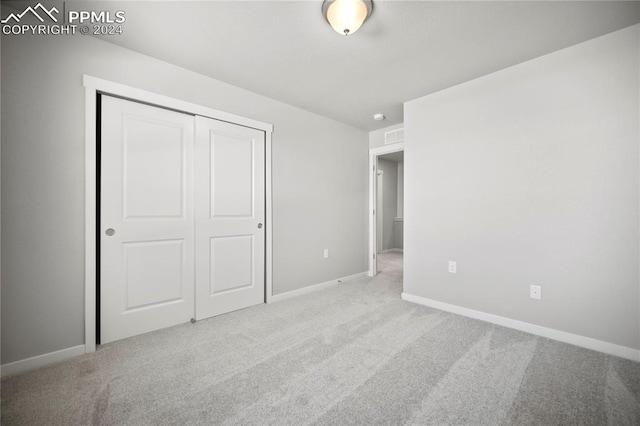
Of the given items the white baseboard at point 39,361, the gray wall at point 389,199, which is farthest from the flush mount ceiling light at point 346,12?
the gray wall at point 389,199

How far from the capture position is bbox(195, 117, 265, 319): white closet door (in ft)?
8.69

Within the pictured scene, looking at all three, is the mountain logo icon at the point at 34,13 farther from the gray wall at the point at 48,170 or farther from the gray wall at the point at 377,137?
the gray wall at the point at 377,137

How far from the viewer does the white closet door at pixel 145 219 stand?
2.15 m

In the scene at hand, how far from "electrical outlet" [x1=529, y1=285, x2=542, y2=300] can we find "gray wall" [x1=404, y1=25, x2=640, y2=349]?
0.03 metres

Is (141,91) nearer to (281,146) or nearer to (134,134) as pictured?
(134,134)

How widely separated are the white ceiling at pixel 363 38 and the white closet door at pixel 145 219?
0.64m

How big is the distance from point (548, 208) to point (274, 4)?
2600 mm

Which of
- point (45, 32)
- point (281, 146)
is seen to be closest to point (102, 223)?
point (45, 32)

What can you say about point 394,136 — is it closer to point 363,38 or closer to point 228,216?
point 363,38

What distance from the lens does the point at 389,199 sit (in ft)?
23.9

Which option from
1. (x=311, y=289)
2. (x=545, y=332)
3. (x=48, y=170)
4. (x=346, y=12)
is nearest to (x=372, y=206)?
(x=311, y=289)

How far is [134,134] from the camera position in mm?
2262

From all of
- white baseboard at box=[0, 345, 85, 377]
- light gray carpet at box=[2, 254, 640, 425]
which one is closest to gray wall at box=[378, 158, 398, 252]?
light gray carpet at box=[2, 254, 640, 425]

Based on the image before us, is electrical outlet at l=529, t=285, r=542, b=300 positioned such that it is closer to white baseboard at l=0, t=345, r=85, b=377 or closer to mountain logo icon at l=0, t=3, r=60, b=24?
white baseboard at l=0, t=345, r=85, b=377
